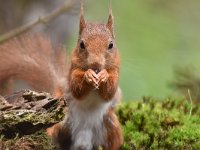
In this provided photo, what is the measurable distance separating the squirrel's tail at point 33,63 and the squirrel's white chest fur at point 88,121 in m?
0.54

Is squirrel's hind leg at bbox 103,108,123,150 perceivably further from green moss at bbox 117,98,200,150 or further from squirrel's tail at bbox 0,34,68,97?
squirrel's tail at bbox 0,34,68,97

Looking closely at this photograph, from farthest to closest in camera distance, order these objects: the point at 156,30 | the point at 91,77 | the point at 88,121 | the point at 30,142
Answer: the point at 156,30 < the point at 88,121 < the point at 91,77 < the point at 30,142

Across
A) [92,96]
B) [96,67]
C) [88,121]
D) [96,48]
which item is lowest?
[88,121]

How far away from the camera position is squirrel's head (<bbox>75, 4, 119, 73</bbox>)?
387 centimetres

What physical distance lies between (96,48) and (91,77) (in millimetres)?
226

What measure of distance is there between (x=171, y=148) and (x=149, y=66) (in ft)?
19.0

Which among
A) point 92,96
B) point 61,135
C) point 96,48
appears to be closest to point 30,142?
point 61,135

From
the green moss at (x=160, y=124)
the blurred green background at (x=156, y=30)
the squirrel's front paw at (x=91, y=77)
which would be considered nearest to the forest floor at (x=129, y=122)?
the green moss at (x=160, y=124)

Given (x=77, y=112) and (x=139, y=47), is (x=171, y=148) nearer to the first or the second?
(x=77, y=112)

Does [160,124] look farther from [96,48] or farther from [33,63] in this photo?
[33,63]

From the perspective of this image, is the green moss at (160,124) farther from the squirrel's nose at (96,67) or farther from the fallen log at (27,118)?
the fallen log at (27,118)

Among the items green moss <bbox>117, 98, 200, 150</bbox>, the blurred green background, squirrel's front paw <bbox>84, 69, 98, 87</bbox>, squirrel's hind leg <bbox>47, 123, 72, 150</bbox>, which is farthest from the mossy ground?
the blurred green background

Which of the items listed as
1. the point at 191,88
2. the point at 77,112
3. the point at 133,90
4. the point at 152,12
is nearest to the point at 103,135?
the point at 77,112

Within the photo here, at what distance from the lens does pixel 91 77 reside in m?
3.77
